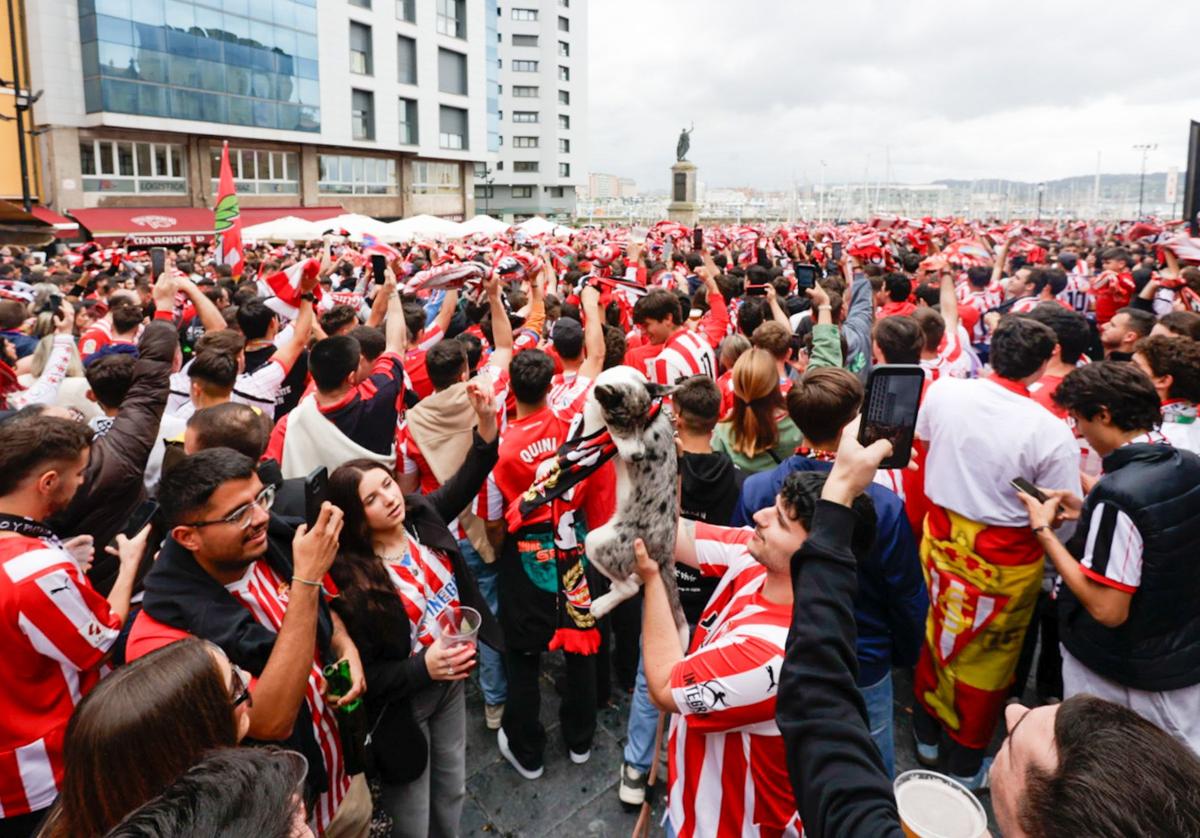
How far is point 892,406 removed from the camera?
218 centimetres

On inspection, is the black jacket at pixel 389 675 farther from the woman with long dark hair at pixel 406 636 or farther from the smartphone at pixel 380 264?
the smartphone at pixel 380 264

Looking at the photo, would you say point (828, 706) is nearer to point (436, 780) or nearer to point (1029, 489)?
point (436, 780)

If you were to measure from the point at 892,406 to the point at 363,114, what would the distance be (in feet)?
131

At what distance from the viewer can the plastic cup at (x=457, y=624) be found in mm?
2381

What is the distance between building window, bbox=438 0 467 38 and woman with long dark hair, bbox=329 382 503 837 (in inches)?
1769

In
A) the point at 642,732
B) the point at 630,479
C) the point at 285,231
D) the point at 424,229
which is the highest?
the point at 424,229

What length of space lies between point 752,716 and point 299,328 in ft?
13.8

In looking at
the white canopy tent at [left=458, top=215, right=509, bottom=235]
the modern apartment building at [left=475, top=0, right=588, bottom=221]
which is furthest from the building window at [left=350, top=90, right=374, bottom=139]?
the modern apartment building at [left=475, top=0, right=588, bottom=221]

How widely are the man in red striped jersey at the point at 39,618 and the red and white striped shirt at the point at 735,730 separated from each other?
1829mm

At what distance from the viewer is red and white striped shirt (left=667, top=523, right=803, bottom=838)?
6.09ft

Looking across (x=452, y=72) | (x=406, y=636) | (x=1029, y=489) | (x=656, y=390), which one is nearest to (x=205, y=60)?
(x=452, y=72)

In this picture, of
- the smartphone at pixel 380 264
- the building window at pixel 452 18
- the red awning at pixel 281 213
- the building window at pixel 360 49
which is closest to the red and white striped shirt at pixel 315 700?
the smartphone at pixel 380 264

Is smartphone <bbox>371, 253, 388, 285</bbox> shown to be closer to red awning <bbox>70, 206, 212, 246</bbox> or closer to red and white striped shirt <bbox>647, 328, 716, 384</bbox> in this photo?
red and white striped shirt <bbox>647, 328, 716, 384</bbox>

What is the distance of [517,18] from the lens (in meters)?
64.1
